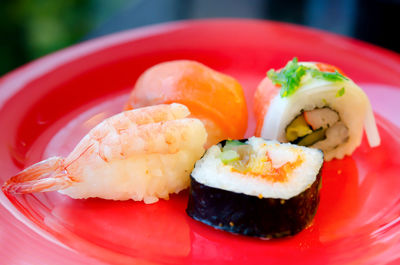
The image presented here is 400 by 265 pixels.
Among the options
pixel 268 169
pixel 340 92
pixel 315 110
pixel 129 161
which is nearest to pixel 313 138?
pixel 315 110

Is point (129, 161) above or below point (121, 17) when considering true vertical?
above

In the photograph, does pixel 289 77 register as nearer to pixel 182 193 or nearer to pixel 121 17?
pixel 182 193

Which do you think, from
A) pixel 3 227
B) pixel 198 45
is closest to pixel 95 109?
pixel 198 45

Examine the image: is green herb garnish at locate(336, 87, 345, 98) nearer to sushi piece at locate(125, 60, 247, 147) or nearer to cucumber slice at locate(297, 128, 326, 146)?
cucumber slice at locate(297, 128, 326, 146)

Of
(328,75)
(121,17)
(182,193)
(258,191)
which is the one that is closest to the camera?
(258,191)

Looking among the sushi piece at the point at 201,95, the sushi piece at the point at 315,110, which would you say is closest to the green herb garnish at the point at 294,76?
the sushi piece at the point at 315,110

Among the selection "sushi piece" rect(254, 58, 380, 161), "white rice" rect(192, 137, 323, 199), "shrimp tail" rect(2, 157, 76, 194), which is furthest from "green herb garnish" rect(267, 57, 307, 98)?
"shrimp tail" rect(2, 157, 76, 194)

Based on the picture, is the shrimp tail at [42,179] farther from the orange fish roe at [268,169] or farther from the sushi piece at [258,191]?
the orange fish roe at [268,169]
